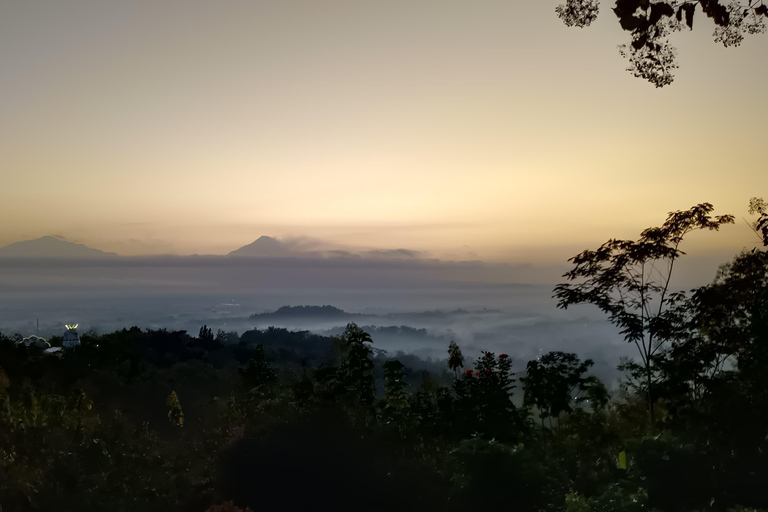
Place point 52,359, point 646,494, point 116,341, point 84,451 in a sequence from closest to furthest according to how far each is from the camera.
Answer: point 646,494, point 84,451, point 52,359, point 116,341

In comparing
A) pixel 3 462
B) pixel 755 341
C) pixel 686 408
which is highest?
pixel 755 341

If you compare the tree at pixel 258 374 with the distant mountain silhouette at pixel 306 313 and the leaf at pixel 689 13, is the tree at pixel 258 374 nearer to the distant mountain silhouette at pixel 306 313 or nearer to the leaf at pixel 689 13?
the leaf at pixel 689 13

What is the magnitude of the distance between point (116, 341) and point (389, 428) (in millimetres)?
34659

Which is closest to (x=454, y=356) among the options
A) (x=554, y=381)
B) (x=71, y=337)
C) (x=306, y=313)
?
(x=554, y=381)

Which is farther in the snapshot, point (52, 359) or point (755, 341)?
point (52, 359)

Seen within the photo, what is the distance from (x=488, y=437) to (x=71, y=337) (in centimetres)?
3616

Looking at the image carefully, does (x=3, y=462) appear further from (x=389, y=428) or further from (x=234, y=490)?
(x=389, y=428)

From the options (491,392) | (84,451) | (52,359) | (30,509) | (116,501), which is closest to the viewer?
(30,509)

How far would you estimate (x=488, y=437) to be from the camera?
10.1 metres

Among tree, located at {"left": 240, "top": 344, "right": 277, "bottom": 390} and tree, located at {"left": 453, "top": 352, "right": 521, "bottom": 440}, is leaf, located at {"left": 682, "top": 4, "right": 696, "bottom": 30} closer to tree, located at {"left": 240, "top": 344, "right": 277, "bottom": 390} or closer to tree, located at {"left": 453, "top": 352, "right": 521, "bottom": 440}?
tree, located at {"left": 453, "top": 352, "right": 521, "bottom": 440}

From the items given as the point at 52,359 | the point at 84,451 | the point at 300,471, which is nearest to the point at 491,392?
the point at 300,471

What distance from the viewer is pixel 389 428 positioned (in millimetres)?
11148

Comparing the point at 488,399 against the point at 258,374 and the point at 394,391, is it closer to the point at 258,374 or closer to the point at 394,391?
the point at 394,391

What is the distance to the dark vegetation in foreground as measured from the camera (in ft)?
23.6
